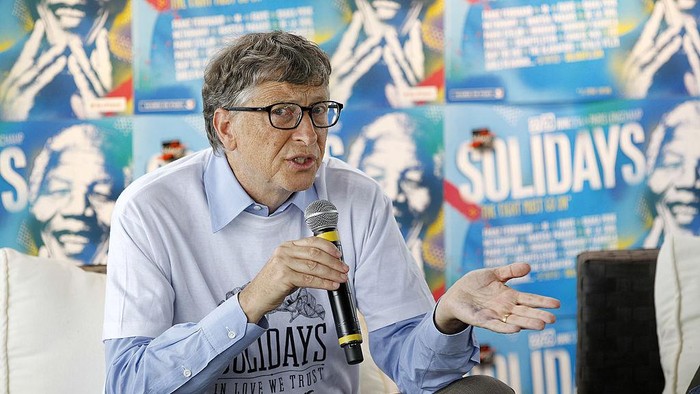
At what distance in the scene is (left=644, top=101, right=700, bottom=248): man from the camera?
9.75ft

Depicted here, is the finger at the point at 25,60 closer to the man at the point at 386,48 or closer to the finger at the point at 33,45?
the finger at the point at 33,45

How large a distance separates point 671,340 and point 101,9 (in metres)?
1.98

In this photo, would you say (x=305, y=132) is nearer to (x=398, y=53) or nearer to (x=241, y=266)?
(x=241, y=266)

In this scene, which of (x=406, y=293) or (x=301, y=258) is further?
(x=406, y=293)

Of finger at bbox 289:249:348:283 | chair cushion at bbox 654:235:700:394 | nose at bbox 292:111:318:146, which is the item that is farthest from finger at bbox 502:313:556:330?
chair cushion at bbox 654:235:700:394

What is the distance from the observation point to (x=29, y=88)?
3.06 m

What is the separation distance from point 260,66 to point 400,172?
1335 millimetres

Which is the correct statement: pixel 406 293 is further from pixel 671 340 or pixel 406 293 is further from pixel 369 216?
pixel 671 340

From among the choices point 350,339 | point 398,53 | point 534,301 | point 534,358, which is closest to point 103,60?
point 398,53

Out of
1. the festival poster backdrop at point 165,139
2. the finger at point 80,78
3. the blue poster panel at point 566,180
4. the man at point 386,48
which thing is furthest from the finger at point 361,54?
the finger at point 80,78

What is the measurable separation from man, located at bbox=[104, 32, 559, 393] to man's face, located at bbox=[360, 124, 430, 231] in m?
1.08

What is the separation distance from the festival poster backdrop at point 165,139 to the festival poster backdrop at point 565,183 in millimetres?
792

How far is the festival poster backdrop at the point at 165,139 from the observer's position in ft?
10.0

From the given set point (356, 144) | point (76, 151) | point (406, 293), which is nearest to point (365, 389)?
point (406, 293)
